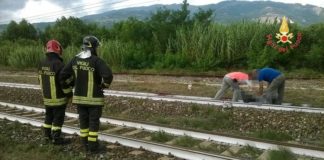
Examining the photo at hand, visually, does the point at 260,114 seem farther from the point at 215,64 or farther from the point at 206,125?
the point at 215,64

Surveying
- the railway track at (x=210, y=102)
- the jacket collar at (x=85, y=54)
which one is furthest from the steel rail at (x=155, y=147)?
the railway track at (x=210, y=102)

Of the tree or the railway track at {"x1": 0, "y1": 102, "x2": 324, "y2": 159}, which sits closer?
the railway track at {"x1": 0, "y1": 102, "x2": 324, "y2": 159}

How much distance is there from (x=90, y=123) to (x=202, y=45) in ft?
45.4

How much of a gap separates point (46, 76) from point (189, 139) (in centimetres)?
290

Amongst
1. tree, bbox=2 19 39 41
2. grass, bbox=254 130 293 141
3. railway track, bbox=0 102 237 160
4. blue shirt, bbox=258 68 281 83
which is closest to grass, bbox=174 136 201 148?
railway track, bbox=0 102 237 160

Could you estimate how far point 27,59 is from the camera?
32.4 meters

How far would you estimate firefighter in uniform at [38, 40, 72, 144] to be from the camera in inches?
304

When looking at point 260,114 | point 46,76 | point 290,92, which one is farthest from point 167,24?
point 46,76

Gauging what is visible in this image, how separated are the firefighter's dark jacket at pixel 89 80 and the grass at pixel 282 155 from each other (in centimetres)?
284

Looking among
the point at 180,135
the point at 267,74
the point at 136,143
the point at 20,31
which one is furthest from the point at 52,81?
the point at 20,31

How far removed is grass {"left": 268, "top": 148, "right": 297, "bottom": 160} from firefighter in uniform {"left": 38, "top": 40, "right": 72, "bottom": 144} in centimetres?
380

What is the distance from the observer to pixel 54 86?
780 cm

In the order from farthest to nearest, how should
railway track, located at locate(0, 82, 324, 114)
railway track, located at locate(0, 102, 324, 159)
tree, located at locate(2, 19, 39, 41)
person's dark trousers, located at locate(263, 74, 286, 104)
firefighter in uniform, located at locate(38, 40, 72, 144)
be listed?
tree, located at locate(2, 19, 39, 41)
person's dark trousers, located at locate(263, 74, 286, 104)
railway track, located at locate(0, 82, 324, 114)
firefighter in uniform, located at locate(38, 40, 72, 144)
railway track, located at locate(0, 102, 324, 159)

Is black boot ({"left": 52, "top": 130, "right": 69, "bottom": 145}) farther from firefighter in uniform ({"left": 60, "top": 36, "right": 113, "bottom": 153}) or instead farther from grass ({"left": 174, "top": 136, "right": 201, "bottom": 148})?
grass ({"left": 174, "top": 136, "right": 201, "bottom": 148})
